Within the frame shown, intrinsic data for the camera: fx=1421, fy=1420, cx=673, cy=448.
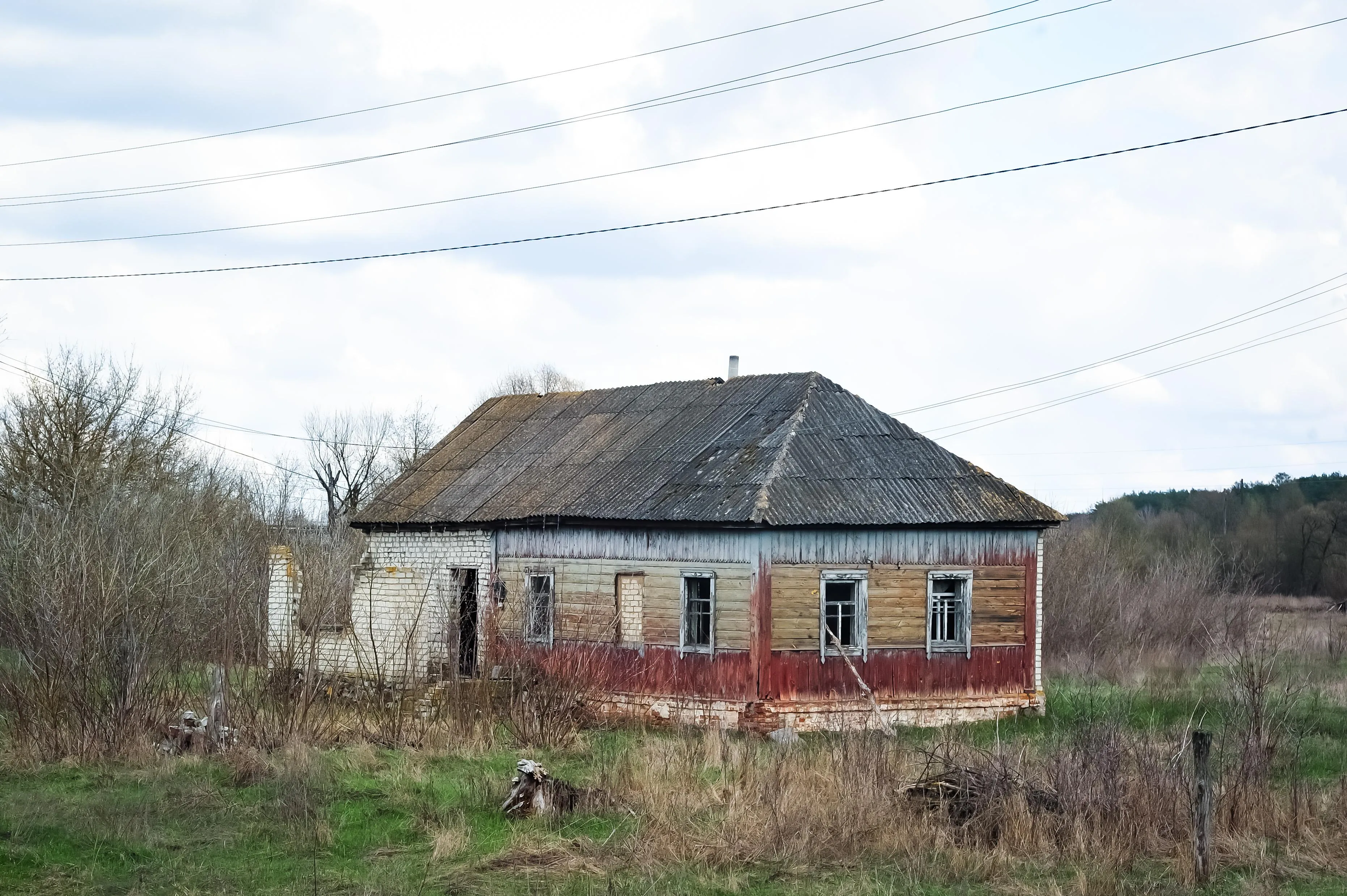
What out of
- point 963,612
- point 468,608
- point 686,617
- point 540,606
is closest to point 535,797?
point 686,617

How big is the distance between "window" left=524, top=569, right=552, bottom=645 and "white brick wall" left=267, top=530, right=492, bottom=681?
0.83 metres

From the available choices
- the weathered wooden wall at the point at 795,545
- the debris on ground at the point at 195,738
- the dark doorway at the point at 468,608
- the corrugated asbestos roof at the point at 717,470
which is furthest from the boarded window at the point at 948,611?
the debris on ground at the point at 195,738

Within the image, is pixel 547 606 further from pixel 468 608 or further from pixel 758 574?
pixel 758 574

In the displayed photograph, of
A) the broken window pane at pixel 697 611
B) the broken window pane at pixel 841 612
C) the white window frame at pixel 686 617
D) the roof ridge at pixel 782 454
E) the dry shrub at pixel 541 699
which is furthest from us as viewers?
the broken window pane at pixel 697 611

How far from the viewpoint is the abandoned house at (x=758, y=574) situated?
67.3ft

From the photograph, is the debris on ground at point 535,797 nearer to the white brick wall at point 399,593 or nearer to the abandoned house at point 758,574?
the abandoned house at point 758,574

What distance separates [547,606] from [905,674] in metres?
5.81

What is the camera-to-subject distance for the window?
22.6 m

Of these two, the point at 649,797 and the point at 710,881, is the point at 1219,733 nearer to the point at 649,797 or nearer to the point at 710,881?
the point at 649,797

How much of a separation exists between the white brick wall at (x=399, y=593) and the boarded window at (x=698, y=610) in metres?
3.58

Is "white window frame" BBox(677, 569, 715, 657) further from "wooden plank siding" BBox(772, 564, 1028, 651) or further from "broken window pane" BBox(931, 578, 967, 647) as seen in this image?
"broken window pane" BBox(931, 578, 967, 647)

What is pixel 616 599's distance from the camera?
22125 mm

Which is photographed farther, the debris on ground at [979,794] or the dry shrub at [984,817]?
the debris on ground at [979,794]

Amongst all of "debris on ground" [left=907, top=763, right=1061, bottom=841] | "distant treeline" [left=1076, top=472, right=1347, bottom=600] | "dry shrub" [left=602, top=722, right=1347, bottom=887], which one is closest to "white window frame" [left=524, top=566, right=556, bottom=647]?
"dry shrub" [left=602, top=722, right=1347, bottom=887]
